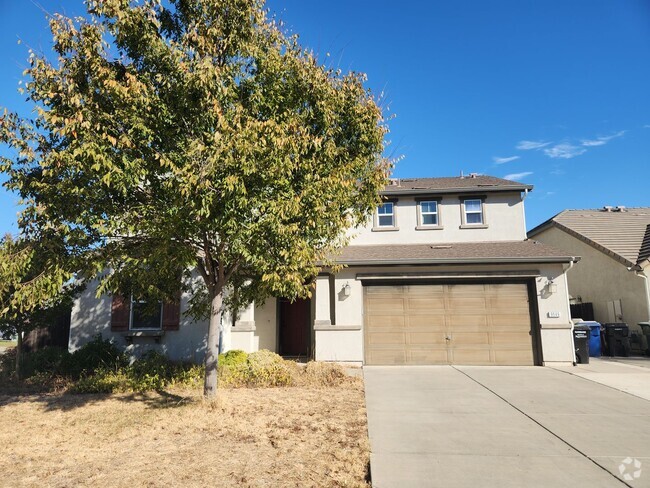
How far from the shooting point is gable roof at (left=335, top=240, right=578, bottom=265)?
12.8 metres

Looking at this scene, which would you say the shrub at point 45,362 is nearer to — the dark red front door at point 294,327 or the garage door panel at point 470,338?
the dark red front door at point 294,327

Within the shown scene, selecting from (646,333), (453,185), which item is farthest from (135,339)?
(646,333)

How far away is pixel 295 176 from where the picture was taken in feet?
24.5

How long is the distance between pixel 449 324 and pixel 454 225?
13.2ft

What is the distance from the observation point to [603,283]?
18.3 meters

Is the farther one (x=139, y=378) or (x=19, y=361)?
(x=19, y=361)

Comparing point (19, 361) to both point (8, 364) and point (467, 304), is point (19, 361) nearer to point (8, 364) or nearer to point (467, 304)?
point (8, 364)

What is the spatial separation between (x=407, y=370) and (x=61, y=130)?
390 inches

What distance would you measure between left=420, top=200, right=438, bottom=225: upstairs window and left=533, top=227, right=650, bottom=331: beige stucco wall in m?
8.30

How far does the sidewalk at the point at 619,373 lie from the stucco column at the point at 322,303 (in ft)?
22.1

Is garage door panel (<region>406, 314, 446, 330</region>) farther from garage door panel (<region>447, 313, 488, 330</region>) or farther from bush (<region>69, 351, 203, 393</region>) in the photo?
bush (<region>69, 351, 203, 393</region>)

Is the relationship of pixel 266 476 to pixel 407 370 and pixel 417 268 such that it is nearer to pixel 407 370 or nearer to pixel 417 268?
pixel 407 370

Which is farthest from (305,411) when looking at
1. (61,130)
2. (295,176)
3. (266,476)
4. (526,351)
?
(526,351)

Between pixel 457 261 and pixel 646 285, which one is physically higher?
pixel 457 261
